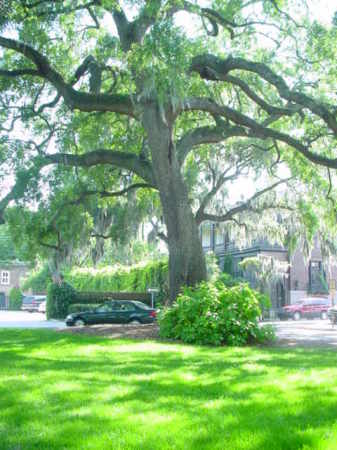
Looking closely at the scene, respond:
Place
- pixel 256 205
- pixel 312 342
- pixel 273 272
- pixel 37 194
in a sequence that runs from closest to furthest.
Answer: pixel 312 342 < pixel 37 194 < pixel 256 205 < pixel 273 272

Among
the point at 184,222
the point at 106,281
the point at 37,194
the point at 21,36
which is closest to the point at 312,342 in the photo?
the point at 184,222

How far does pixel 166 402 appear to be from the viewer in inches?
237

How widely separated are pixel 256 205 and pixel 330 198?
4.16 m

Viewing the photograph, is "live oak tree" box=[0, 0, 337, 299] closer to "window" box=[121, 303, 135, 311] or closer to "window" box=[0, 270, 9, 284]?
"window" box=[121, 303, 135, 311]

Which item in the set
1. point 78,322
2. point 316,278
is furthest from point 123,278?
point 316,278


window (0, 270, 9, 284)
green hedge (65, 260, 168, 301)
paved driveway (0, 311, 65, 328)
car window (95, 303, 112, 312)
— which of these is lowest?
paved driveway (0, 311, 65, 328)

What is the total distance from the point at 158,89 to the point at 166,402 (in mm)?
9352

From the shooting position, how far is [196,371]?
8312 mm

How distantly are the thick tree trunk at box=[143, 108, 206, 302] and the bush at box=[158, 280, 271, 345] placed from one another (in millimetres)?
1743

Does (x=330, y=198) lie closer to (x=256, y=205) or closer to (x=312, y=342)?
(x=256, y=205)

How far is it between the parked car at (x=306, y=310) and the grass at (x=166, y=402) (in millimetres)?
32295

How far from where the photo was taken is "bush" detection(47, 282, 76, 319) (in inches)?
1368

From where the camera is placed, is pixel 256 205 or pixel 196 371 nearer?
pixel 196 371

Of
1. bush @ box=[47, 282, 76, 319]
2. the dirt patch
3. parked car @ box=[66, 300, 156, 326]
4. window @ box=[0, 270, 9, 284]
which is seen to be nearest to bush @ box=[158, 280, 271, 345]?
the dirt patch
